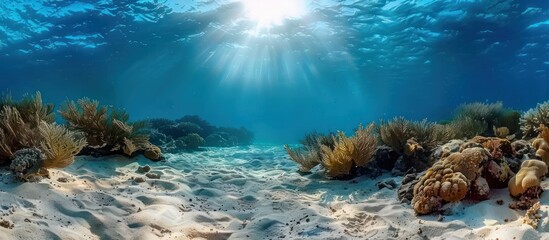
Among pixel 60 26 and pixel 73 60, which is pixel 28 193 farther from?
pixel 73 60

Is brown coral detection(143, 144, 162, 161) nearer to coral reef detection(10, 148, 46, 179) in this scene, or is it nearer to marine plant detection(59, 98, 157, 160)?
marine plant detection(59, 98, 157, 160)

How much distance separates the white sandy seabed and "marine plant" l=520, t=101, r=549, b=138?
2597mm

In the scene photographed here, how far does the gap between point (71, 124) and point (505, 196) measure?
826 centimetres

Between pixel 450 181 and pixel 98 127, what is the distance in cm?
710

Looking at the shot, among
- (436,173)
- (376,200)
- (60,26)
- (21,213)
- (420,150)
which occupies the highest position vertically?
(60,26)

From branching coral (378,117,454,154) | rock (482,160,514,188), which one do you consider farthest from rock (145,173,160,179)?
rock (482,160,514,188)

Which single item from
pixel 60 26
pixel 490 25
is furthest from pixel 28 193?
pixel 490 25

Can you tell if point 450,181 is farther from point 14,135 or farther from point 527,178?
point 14,135

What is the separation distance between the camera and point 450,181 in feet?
13.9

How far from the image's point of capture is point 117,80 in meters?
49.8

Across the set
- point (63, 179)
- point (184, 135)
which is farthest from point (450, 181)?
point (184, 135)

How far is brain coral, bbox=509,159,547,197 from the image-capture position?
386 cm

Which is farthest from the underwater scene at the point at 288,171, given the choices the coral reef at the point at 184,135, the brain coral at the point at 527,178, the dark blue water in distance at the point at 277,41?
the dark blue water in distance at the point at 277,41

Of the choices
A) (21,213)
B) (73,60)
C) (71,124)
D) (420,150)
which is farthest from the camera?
(73,60)
